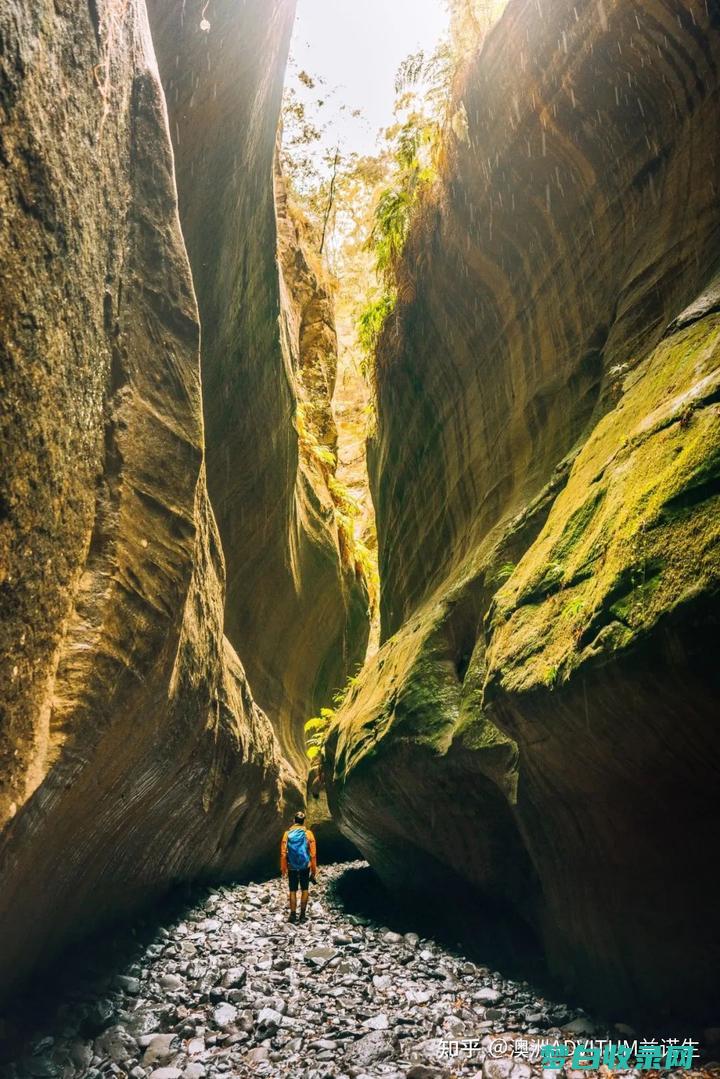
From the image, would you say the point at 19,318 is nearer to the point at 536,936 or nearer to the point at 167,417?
the point at 167,417

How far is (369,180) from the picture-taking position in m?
21.4

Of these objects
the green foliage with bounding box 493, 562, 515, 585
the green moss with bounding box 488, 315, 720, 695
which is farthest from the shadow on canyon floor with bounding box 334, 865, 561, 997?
the green foliage with bounding box 493, 562, 515, 585

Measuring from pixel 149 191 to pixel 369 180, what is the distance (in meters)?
17.8

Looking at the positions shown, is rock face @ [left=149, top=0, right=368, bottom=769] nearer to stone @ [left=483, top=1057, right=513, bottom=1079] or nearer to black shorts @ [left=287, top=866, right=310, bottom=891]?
black shorts @ [left=287, top=866, right=310, bottom=891]

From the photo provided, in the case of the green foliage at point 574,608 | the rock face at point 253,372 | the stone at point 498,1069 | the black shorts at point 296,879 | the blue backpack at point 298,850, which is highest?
the rock face at point 253,372

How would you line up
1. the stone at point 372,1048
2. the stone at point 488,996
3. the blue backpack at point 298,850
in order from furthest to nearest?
the blue backpack at point 298,850, the stone at point 488,996, the stone at point 372,1048

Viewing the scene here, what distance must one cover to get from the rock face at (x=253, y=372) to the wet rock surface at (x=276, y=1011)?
843 cm

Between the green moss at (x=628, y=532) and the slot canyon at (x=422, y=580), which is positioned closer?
the green moss at (x=628, y=532)

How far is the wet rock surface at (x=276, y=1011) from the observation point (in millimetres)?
4453

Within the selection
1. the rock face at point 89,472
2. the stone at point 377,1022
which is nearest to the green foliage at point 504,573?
the rock face at point 89,472

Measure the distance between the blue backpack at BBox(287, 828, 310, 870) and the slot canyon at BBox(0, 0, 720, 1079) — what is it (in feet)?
2.28

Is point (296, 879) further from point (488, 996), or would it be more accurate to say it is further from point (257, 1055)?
point (257, 1055)

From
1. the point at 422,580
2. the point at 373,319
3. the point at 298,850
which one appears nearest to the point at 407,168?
the point at 373,319

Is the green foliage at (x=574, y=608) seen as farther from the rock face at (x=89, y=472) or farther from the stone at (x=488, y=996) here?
the stone at (x=488, y=996)
